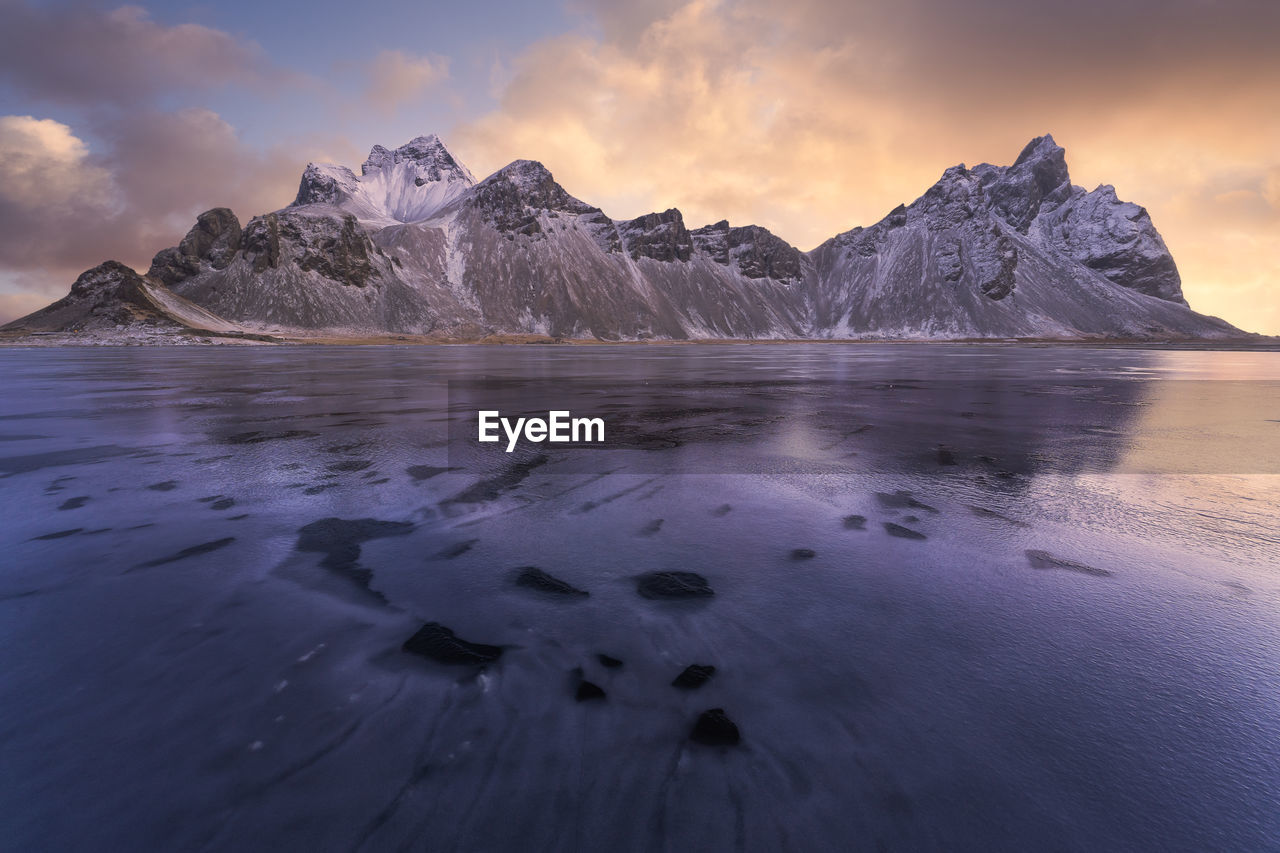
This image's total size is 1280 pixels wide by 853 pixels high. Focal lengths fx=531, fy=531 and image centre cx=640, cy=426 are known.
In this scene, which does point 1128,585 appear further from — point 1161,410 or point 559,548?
point 1161,410

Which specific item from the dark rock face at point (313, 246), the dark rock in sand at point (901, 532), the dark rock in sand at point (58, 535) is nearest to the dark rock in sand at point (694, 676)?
the dark rock in sand at point (901, 532)

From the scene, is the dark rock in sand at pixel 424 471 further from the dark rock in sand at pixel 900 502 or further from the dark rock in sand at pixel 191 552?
the dark rock in sand at pixel 900 502

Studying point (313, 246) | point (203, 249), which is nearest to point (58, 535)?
point (313, 246)

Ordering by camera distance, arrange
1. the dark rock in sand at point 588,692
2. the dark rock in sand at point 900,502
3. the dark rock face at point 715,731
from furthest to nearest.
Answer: the dark rock in sand at point 900,502 < the dark rock in sand at point 588,692 < the dark rock face at point 715,731

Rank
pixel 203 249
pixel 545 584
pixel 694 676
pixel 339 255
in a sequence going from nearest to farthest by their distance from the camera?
pixel 694 676 < pixel 545 584 < pixel 339 255 < pixel 203 249

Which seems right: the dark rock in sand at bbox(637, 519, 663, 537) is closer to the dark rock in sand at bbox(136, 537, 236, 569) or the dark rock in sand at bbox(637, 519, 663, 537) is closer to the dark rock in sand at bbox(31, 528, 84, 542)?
the dark rock in sand at bbox(136, 537, 236, 569)

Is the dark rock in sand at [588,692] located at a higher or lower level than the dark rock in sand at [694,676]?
lower

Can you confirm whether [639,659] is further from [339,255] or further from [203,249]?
[203,249]

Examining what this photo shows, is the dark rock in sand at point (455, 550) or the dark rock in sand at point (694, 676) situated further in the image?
the dark rock in sand at point (455, 550)
